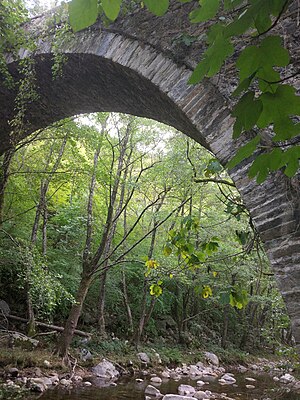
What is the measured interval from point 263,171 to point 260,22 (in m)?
0.35

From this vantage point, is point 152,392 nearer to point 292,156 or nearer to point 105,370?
point 105,370

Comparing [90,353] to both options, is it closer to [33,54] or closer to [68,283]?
[68,283]

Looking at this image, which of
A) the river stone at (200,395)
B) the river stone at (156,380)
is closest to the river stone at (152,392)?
the river stone at (200,395)

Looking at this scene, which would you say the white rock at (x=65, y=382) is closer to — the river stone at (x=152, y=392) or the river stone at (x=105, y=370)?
the river stone at (x=105, y=370)

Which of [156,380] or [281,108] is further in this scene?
[156,380]

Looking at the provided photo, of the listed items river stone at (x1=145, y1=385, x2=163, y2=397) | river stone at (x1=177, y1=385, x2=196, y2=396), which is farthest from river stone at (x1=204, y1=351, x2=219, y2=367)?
river stone at (x1=145, y1=385, x2=163, y2=397)

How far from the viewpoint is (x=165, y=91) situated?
2781mm

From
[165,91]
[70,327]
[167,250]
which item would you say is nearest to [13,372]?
[70,327]

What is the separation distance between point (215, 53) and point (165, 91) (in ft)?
6.88

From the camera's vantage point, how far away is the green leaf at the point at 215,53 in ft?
2.43

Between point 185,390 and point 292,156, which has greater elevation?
point 292,156

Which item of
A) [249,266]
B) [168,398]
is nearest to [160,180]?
[249,266]

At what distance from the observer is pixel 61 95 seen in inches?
165

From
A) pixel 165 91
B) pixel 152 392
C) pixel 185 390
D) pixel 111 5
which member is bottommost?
pixel 185 390
